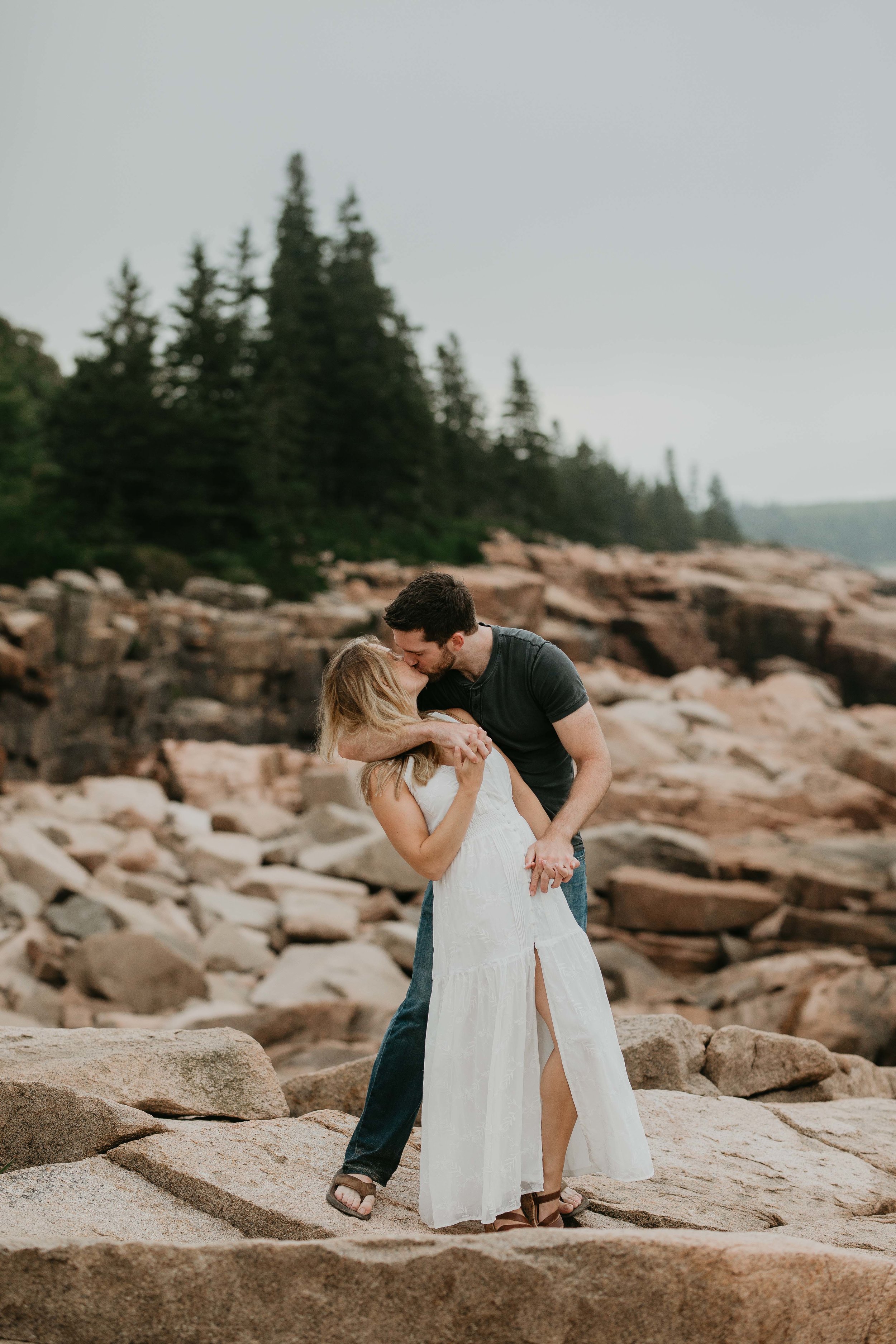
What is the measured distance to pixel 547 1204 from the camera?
11.1 ft

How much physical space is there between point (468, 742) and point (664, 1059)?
2598mm

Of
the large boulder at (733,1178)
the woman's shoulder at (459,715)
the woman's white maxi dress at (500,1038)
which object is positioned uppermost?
the woman's shoulder at (459,715)

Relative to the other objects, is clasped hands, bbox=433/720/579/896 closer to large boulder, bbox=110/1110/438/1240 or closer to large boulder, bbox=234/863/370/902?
large boulder, bbox=110/1110/438/1240

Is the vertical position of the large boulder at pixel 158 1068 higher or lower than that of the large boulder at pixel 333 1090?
higher

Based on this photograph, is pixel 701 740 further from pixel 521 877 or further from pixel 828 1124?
pixel 521 877

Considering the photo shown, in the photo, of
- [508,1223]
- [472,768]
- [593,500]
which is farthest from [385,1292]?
[593,500]

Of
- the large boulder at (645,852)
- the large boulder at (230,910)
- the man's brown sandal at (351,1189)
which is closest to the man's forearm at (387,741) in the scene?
the man's brown sandal at (351,1189)

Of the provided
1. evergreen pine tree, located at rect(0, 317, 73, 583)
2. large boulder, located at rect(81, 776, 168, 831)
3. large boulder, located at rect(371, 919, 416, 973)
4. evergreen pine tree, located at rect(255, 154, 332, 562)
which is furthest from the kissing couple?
evergreen pine tree, located at rect(255, 154, 332, 562)

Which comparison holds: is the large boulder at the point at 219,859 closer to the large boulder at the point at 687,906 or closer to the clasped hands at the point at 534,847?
the large boulder at the point at 687,906

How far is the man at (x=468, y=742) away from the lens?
3.41 m

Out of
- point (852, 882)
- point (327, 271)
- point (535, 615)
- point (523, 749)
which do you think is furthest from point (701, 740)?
point (327, 271)

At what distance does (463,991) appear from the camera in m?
3.33

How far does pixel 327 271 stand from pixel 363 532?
52.5 feet

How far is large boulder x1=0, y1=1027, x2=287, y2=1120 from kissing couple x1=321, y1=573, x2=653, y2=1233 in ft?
2.96
